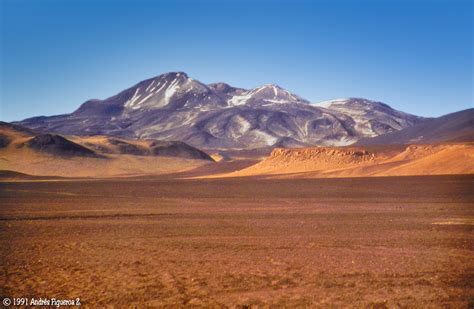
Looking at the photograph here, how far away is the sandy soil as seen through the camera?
890cm

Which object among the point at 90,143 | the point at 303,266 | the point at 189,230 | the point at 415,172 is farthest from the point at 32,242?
the point at 90,143

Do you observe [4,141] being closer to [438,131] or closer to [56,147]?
[56,147]

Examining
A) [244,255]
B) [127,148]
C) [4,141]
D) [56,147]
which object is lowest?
[244,255]

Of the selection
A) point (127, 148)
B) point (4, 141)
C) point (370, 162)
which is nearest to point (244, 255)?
point (370, 162)

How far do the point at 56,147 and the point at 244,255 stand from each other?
84.5 m

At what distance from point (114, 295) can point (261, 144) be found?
7195 inches

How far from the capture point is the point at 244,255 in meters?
12.5

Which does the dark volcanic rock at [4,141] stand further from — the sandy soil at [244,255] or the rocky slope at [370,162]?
the sandy soil at [244,255]

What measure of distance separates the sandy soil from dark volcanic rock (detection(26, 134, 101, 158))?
68323 mm

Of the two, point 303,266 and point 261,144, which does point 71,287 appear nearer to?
point 303,266

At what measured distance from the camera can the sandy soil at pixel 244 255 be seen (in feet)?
29.2

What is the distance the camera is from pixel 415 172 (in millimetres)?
45500

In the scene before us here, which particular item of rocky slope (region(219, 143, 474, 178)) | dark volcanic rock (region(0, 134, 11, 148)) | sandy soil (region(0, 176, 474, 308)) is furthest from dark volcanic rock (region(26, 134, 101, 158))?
sandy soil (region(0, 176, 474, 308))

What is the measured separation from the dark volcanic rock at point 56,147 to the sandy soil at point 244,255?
68323mm
